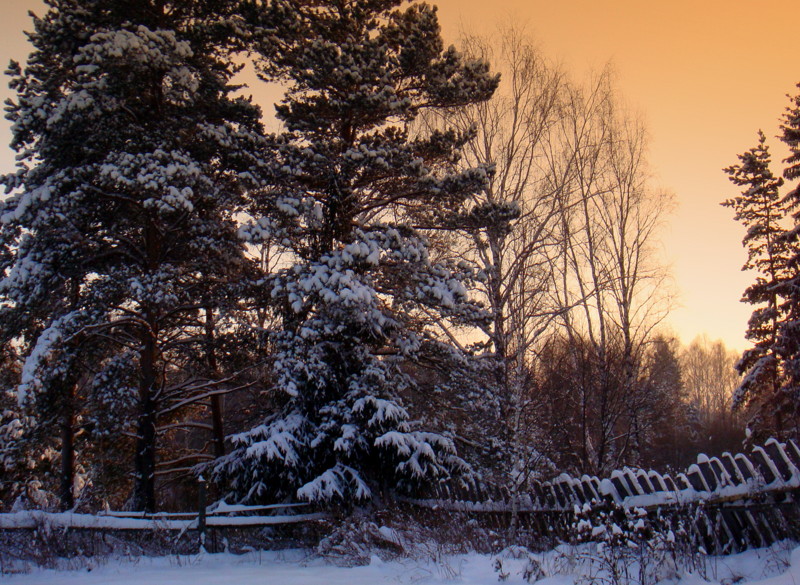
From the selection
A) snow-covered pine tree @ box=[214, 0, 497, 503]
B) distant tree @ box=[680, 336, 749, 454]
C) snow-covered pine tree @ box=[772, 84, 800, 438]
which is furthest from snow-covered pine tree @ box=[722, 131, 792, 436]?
distant tree @ box=[680, 336, 749, 454]

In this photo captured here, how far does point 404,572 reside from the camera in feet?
20.6

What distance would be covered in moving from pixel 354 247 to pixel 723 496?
6.73m

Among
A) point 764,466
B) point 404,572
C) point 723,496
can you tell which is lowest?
point 404,572

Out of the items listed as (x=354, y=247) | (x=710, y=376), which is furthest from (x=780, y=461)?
(x=710, y=376)

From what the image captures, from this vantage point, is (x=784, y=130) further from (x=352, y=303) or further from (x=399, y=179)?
(x=352, y=303)

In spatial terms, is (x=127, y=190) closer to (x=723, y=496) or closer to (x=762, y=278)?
Result: (x=723, y=496)

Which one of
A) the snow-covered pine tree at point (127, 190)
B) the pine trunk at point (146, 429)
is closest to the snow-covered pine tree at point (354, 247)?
the snow-covered pine tree at point (127, 190)

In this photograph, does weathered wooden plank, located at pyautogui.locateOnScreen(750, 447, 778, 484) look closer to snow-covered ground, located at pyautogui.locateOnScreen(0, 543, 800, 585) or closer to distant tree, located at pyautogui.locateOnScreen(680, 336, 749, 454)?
snow-covered ground, located at pyautogui.locateOnScreen(0, 543, 800, 585)

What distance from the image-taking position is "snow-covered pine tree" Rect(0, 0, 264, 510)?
35.7ft

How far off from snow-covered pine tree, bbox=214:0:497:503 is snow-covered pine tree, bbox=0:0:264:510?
138 cm

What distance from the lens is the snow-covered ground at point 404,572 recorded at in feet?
16.5

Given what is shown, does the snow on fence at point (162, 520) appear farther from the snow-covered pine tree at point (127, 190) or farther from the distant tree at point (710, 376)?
the distant tree at point (710, 376)

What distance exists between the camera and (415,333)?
1190 centimetres

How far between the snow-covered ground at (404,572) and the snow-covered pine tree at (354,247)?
7.59 feet
